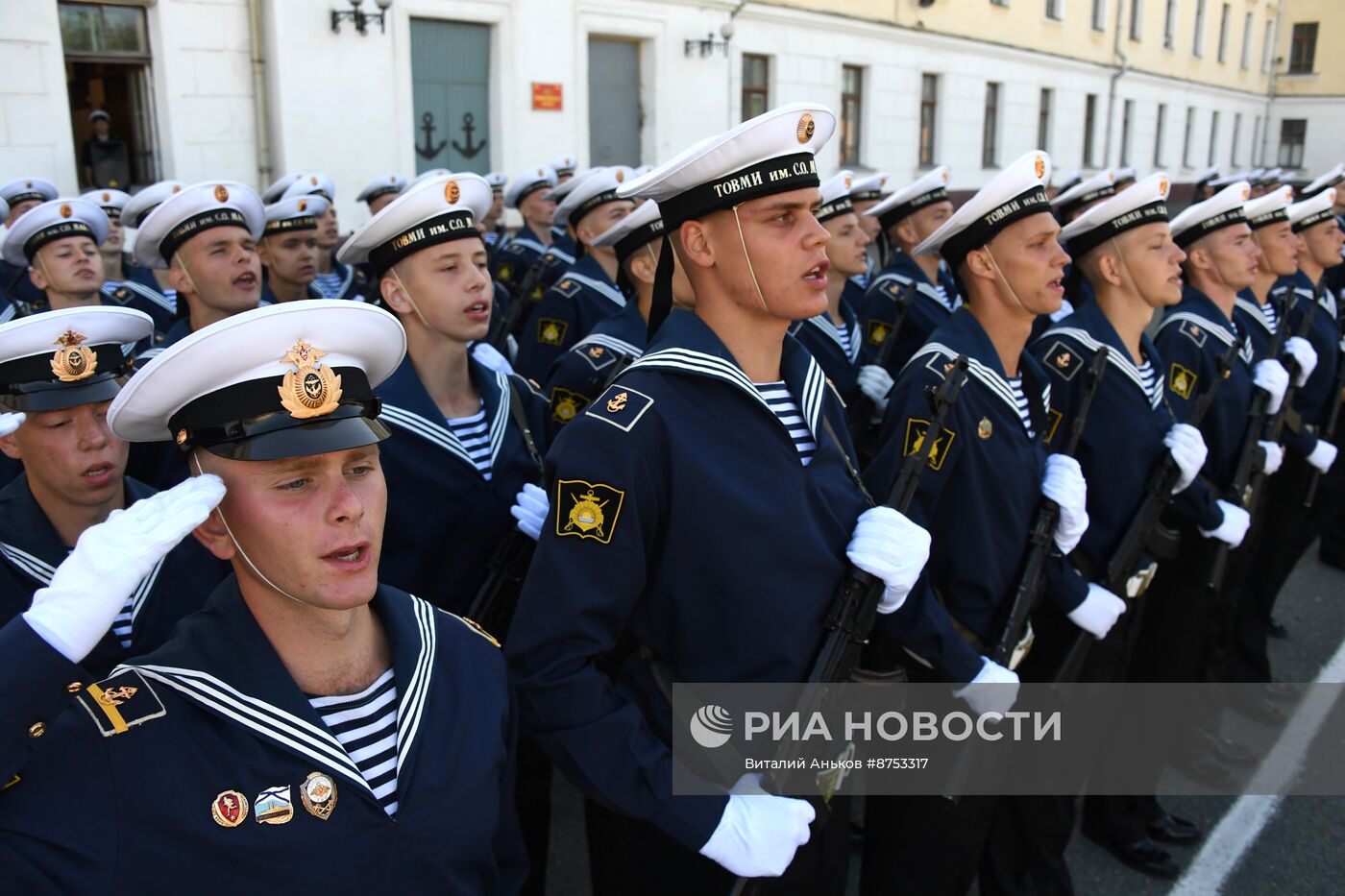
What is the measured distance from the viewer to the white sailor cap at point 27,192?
7844 millimetres

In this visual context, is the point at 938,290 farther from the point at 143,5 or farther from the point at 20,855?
the point at 143,5

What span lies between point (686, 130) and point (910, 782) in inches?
554

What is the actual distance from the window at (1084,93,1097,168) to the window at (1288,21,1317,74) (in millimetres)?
18285

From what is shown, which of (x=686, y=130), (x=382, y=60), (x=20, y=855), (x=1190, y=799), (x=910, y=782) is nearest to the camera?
(x=20, y=855)

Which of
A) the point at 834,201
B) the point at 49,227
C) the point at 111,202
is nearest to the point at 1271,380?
the point at 834,201

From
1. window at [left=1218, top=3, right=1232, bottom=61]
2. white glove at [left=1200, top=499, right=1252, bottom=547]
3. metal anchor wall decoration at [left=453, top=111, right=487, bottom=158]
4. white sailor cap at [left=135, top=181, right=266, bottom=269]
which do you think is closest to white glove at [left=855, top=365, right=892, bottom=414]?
white glove at [left=1200, top=499, right=1252, bottom=547]

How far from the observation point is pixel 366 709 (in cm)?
181

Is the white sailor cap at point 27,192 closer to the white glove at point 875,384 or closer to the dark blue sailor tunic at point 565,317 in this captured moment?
the dark blue sailor tunic at point 565,317

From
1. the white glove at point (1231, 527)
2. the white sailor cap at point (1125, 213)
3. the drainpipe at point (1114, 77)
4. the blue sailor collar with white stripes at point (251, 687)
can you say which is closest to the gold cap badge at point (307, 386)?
the blue sailor collar with white stripes at point (251, 687)

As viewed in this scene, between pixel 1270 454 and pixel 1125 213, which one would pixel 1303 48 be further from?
pixel 1125 213

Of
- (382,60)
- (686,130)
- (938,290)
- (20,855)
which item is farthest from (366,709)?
(686,130)

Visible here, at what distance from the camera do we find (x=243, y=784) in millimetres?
1633

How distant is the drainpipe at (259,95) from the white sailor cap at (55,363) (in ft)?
31.9

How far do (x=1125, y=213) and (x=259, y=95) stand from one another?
10112 mm
